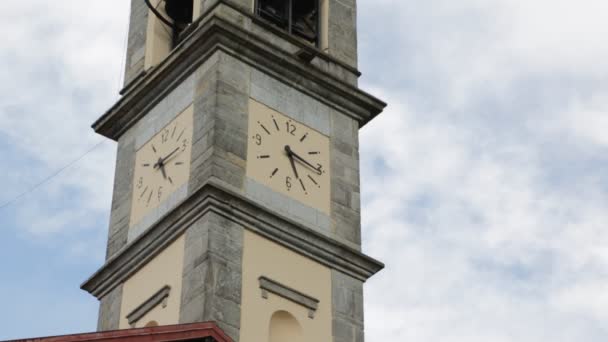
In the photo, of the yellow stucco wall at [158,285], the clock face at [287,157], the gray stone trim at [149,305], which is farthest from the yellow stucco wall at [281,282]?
the gray stone trim at [149,305]

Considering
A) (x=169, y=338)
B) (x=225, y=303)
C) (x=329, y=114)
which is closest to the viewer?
(x=169, y=338)

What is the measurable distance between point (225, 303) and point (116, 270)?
3.76m

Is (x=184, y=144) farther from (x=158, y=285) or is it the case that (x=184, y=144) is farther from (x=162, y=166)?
(x=158, y=285)

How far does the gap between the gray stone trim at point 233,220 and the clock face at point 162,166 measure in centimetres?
86

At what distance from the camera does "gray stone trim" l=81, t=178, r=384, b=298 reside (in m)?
32.2

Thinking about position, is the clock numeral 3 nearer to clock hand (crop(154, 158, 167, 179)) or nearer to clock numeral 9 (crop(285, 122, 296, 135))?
clock numeral 9 (crop(285, 122, 296, 135))

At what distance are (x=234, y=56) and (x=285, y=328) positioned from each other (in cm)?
569

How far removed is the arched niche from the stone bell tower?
3cm

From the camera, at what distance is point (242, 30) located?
114 feet

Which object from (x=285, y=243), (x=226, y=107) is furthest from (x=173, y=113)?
(x=285, y=243)

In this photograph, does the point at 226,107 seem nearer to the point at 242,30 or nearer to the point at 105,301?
the point at 242,30

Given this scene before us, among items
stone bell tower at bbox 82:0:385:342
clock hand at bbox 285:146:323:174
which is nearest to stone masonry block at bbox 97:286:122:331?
stone bell tower at bbox 82:0:385:342

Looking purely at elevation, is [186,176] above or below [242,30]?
below

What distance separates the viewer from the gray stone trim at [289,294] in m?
32.0
